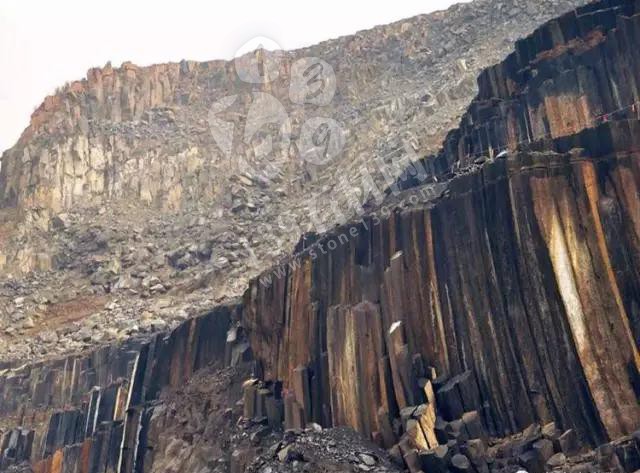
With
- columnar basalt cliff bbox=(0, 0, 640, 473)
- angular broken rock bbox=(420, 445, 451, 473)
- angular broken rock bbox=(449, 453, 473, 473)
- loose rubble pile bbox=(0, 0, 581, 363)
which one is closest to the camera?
angular broken rock bbox=(449, 453, 473, 473)

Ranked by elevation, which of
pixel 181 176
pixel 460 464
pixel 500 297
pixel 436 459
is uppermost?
pixel 181 176

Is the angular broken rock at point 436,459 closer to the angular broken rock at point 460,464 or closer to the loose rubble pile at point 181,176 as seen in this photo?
the angular broken rock at point 460,464

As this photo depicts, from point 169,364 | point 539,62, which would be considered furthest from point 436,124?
point 169,364

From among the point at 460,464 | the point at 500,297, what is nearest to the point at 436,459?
the point at 460,464

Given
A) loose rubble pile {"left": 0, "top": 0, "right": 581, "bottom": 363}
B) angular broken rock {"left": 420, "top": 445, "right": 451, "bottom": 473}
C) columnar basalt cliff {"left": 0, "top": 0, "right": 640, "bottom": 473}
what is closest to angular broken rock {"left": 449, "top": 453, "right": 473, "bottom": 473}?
columnar basalt cliff {"left": 0, "top": 0, "right": 640, "bottom": 473}

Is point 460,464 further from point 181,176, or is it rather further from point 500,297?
point 181,176

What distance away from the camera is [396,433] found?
18.4 metres

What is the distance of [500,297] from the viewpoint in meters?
17.7

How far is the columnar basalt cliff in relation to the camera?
16031mm

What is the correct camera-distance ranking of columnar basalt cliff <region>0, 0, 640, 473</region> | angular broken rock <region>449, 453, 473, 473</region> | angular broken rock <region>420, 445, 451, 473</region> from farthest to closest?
columnar basalt cliff <region>0, 0, 640, 473</region>
angular broken rock <region>420, 445, 451, 473</region>
angular broken rock <region>449, 453, 473, 473</region>

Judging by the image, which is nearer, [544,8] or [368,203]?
[368,203]

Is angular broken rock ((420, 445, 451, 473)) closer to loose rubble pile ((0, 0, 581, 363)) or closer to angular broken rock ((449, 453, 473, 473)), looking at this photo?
angular broken rock ((449, 453, 473, 473))

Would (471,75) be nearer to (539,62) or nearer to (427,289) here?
(539,62)

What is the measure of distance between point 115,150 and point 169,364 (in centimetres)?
3002
